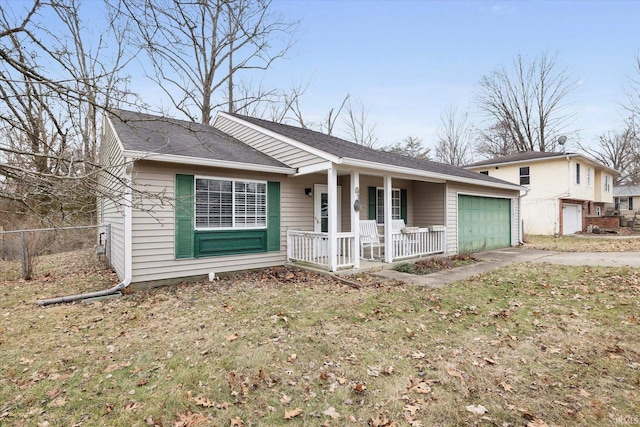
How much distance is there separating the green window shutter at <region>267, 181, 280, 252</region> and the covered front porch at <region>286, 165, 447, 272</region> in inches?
13.8

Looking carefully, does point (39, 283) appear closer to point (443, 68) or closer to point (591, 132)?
point (443, 68)

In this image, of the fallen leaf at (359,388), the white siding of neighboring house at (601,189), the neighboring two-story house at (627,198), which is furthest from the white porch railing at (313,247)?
the neighboring two-story house at (627,198)

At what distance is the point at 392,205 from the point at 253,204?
5287 millimetres

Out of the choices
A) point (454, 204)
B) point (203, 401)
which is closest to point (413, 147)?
point (454, 204)

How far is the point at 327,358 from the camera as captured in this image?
361cm

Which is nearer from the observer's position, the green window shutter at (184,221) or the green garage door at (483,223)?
the green window shutter at (184,221)

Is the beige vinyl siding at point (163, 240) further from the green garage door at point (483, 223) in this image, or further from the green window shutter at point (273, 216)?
the green garage door at point (483, 223)

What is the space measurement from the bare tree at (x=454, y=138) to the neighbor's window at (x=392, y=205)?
22.0 metres

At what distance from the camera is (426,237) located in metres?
9.73

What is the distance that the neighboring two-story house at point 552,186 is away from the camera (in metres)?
18.0

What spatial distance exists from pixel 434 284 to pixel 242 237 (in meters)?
4.58

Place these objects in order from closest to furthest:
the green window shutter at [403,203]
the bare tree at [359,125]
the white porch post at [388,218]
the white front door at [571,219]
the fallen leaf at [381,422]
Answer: the fallen leaf at [381,422], the white porch post at [388,218], the green window shutter at [403,203], the white front door at [571,219], the bare tree at [359,125]

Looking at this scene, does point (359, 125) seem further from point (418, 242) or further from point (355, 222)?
point (355, 222)

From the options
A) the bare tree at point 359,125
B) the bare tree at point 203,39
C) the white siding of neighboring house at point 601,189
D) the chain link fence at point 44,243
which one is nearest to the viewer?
the bare tree at point 203,39
